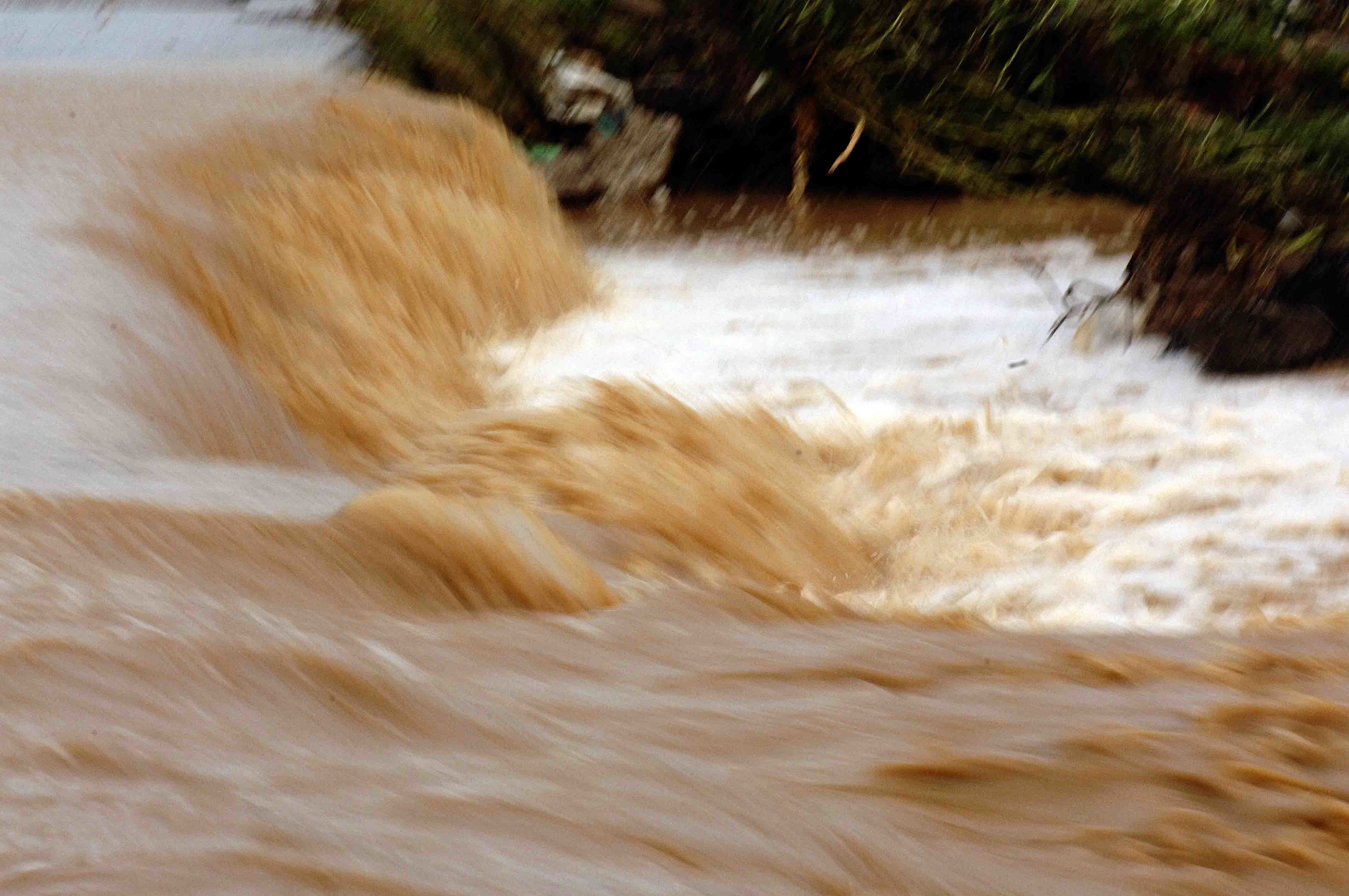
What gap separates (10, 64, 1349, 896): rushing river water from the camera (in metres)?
1.32

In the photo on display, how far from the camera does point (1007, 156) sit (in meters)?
7.25

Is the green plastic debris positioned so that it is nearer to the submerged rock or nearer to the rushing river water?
the submerged rock

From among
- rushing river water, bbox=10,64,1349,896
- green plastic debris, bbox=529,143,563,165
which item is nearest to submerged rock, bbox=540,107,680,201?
green plastic debris, bbox=529,143,563,165

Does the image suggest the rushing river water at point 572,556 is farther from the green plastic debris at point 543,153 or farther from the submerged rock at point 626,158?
the submerged rock at point 626,158

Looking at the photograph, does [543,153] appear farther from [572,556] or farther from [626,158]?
[572,556]

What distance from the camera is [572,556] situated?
2240 mm

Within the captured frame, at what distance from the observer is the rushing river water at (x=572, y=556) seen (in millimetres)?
1319

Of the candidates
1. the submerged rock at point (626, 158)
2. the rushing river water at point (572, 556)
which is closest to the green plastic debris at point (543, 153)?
the submerged rock at point (626, 158)

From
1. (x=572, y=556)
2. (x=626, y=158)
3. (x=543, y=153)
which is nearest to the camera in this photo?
(x=572, y=556)

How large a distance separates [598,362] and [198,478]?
2367 mm

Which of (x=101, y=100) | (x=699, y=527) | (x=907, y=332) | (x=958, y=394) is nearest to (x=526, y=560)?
(x=699, y=527)

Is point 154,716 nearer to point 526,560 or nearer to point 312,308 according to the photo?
point 526,560

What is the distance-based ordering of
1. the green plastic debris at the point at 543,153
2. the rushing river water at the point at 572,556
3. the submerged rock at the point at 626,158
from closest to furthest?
the rushing river water at the point at 572,556, the green plastic debris at the point at 543,153, the submerged rock at the point at 626,158

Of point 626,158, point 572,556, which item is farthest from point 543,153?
point 572,556
